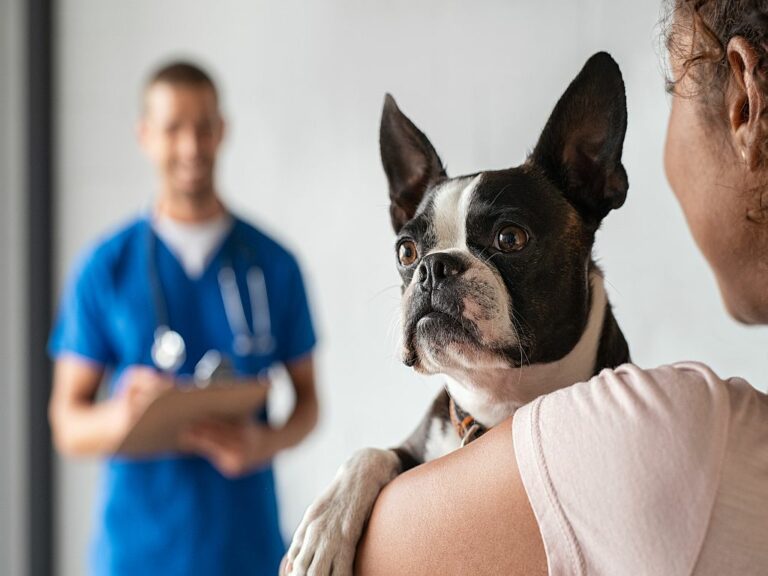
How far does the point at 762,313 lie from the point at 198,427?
1379 mm

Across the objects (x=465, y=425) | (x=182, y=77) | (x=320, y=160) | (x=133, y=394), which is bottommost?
(x=133, y=394)

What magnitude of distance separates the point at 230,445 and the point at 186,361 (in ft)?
0.75

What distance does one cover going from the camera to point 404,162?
71 cm

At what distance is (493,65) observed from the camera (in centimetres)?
79

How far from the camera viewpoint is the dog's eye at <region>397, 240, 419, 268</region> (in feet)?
2.35

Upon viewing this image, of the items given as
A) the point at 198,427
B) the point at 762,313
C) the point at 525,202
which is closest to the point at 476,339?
the point at 525,202

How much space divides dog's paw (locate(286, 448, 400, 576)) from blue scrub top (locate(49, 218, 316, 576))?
1.26m

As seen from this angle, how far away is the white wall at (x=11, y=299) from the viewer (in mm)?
3014

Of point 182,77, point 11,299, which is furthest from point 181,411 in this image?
point 11,299

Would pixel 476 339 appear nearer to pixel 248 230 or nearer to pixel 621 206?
pixel 621 206

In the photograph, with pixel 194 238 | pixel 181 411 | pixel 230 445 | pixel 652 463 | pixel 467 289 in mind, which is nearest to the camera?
pixel 652 463

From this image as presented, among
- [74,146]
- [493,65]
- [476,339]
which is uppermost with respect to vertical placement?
[74,146]

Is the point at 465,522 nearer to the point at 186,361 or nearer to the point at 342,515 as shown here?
the point at 342,515

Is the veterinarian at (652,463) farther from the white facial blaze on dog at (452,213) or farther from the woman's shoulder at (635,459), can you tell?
the white facial blaze on dog at (452,213)
